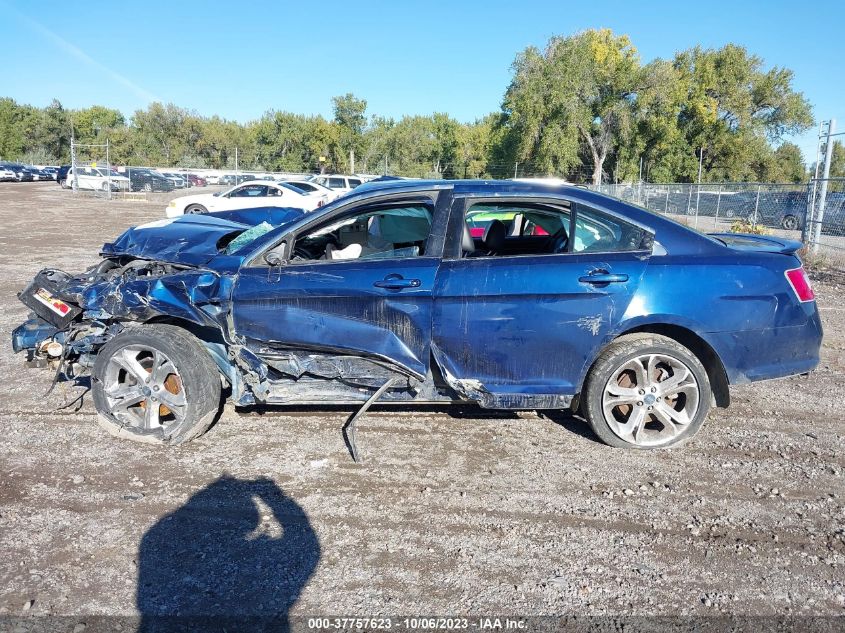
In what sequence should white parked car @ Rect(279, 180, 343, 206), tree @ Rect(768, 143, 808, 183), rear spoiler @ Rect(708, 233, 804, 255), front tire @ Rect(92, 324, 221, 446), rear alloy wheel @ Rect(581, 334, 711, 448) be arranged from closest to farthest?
1. rear alloy wheel @ Rect(581, 334, 711, 448)
2. front tire @ Rect(92, 324, 221, 446)
3. rear spoiler @ Rect(708, 233, 804, 255)
4. white parked car @ Rect(279, 180, 343, 206)
5. tree @ Rect(768, 143, 808, 183)


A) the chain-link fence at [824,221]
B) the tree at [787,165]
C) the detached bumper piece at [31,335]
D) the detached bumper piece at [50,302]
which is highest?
the tree at [787,165]

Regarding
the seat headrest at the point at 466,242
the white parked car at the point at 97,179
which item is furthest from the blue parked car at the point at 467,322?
the white parked car at the point at 97,179

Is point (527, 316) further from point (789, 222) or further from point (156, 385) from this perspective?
point (789, 222)

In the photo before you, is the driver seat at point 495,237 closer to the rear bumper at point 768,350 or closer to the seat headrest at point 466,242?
the seat headrest at point 466,242

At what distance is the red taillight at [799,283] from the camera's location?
417cm

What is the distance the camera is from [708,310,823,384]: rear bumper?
161 inches

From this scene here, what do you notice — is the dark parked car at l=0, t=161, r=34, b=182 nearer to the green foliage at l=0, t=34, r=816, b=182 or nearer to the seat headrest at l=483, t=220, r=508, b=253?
the green foliage at l=0, t=34, r=816, b=182

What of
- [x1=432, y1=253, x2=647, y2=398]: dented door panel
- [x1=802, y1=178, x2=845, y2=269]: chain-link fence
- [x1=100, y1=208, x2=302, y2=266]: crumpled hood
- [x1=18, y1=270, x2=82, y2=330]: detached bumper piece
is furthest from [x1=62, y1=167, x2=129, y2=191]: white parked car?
[x1=432, y1=253, x2=647, y2=398]: dented door panel

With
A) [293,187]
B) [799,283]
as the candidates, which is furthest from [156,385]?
[293,187]

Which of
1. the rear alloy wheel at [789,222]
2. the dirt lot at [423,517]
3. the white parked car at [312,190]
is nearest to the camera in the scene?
the dirt lot at [423,517]

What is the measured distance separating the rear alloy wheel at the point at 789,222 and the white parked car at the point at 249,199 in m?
14.7

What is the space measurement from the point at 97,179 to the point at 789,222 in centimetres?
3663

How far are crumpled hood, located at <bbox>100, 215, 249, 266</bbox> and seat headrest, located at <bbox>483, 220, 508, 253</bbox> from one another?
2.12 m

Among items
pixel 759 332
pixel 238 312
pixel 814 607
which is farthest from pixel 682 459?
pixel 238 312
